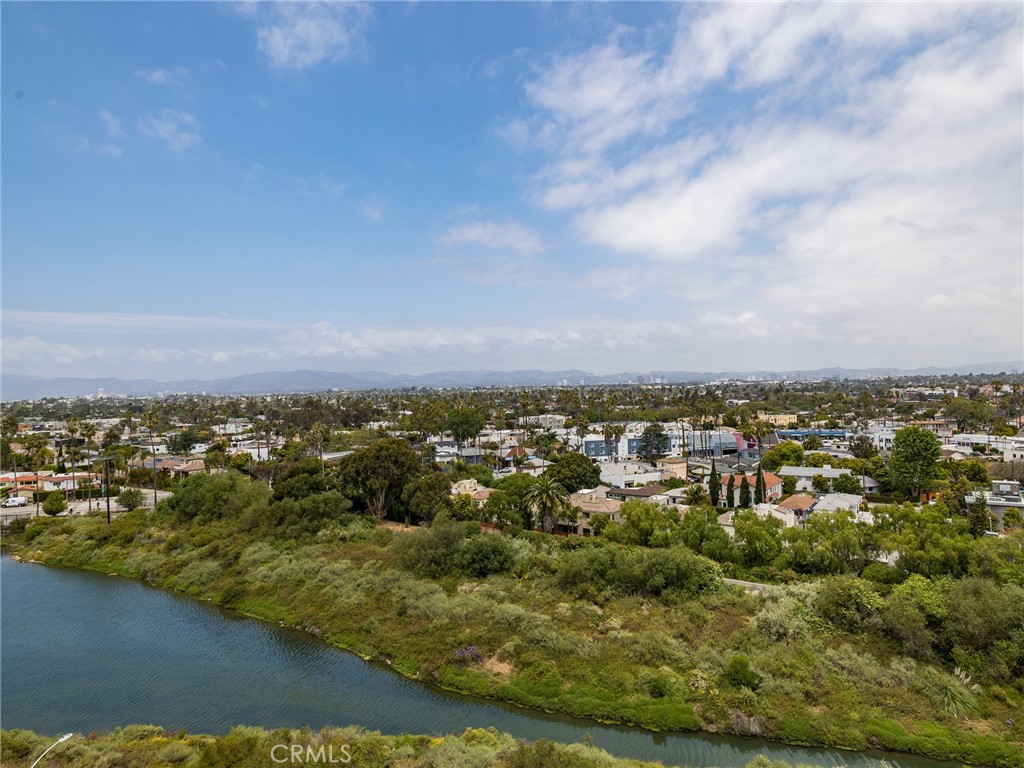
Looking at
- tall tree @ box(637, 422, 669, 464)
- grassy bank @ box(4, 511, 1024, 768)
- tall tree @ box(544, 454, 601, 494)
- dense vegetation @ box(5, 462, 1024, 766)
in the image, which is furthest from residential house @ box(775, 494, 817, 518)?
tall tree @ box(637, 422, 669, 464)

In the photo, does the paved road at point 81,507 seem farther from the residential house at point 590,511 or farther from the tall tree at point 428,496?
the residential house at point 590,511

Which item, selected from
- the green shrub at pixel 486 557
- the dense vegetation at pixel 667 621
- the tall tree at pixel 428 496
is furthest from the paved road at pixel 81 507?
the green shrub at pixel 486 557

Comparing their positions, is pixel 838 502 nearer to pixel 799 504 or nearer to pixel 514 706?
pixel 799 504

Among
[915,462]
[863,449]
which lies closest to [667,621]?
[915,462]

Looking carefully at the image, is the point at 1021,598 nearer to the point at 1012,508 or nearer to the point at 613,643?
the point at 613,643

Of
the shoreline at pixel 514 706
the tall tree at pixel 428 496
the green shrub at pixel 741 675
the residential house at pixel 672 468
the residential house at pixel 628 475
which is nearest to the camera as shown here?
the shoreline at pixel 514 706

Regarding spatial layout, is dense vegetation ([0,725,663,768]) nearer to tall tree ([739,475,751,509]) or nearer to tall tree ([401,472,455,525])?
tall tree ([401,472,455,525])

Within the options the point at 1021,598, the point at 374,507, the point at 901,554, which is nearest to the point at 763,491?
the point at 901,554
